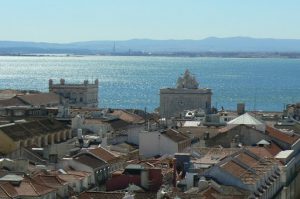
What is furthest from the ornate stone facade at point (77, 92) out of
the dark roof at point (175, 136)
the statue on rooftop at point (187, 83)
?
the dark roof at point (175, 136)

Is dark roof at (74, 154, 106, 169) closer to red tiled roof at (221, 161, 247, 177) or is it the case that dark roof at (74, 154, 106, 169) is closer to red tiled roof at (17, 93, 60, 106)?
red tiled roof at (221, 161, 247, 177)

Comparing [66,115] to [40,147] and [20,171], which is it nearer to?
[40,147]

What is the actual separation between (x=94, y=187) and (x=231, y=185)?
5.95 meters

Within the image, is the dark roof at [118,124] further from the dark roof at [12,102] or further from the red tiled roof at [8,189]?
the red tiled roof at [8,189]

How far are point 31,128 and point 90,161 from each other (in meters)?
9.22

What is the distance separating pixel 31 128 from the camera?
A: 2098 inches

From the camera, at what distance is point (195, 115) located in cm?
7731

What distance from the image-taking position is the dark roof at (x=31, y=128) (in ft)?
166

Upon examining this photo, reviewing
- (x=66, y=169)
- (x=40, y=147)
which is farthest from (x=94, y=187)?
(x=40, y=147)

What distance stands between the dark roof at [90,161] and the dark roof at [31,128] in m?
5.52

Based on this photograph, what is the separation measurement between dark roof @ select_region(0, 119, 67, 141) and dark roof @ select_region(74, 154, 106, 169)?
18.1ft

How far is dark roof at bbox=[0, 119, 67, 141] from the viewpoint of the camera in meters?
50.5

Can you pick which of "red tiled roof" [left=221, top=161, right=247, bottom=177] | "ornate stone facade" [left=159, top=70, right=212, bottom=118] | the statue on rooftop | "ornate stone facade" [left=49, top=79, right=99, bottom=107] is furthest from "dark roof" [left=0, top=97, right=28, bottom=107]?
"red tiled roof" [left=221, top=161, right=247, bottom=177]

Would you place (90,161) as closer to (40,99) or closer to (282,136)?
(282,136)
